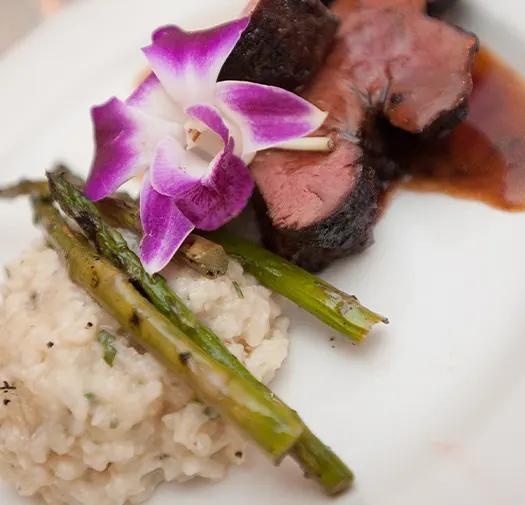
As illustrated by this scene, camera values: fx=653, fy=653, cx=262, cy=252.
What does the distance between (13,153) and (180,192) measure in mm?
1452

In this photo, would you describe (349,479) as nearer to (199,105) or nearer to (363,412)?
(363,412)

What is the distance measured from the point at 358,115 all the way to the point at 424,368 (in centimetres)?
112

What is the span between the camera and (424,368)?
2.38m

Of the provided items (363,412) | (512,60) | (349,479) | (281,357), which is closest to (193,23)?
(512,60)

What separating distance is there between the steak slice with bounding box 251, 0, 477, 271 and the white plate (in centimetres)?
22

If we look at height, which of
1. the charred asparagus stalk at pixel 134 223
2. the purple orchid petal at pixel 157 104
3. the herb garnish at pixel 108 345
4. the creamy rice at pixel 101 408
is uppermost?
the purple orchid petal at pixel 157 104

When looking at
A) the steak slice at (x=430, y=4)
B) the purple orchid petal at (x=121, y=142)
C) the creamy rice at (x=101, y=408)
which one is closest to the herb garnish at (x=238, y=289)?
the creamy rice at (x=101, y=408)

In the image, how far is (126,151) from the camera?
2568mm

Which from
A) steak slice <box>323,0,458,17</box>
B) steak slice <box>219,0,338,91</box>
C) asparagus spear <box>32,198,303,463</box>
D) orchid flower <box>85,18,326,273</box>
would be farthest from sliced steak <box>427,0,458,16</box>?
asparagus spear <box>32,198,303,463</box>

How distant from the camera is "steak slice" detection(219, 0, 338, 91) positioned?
8.92ft

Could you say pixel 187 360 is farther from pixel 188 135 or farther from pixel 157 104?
pixel 157 104

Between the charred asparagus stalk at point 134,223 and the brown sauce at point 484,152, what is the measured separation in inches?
37.6

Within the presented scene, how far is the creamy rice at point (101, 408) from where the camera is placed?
7.11 ft

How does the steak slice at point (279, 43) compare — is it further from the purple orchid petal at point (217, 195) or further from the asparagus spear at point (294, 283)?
the asparagus spear at point (294, 283)
